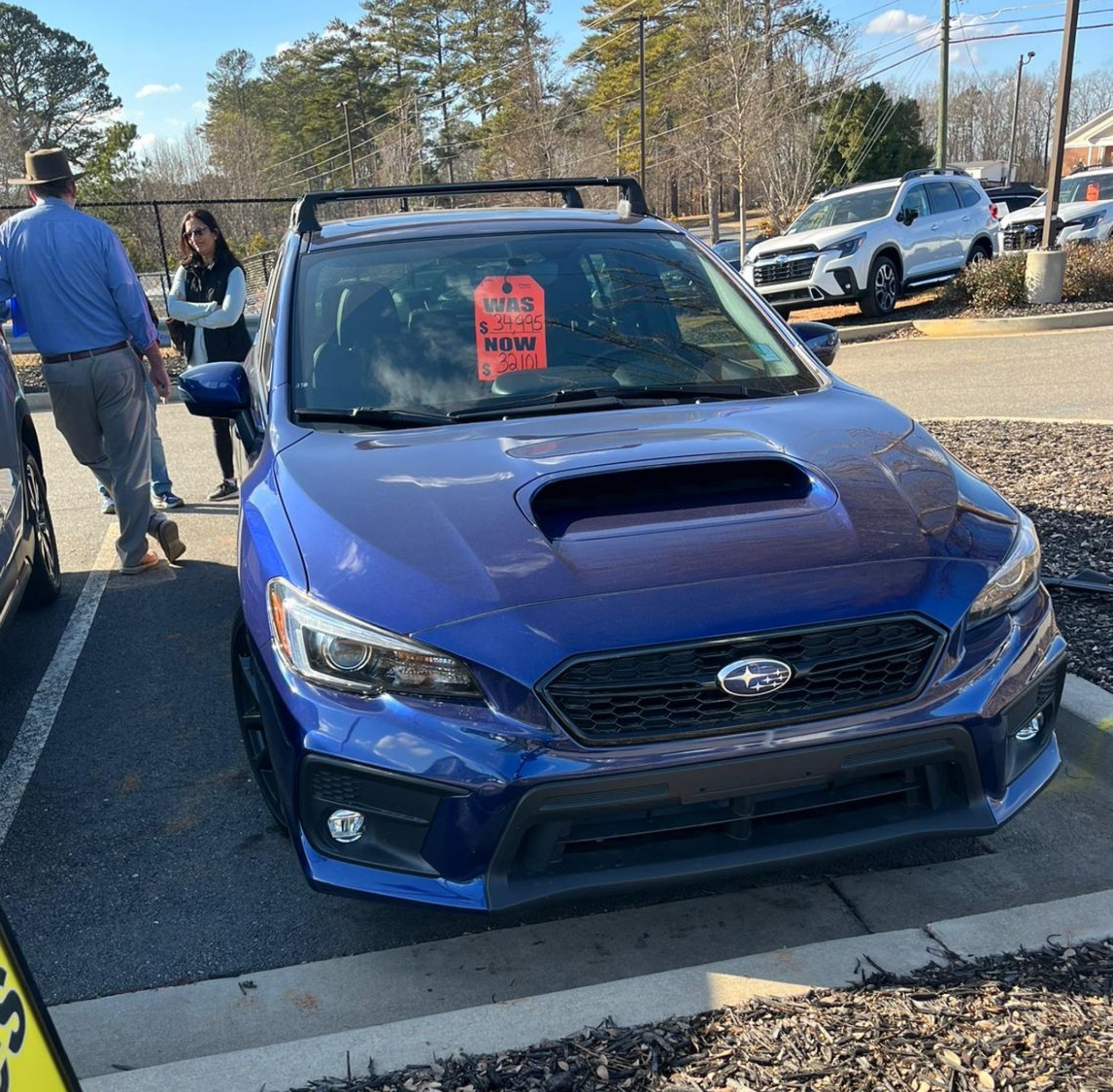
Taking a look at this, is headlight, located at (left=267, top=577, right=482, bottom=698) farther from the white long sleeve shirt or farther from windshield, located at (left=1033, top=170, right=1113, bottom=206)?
windshield, located at (left=1033, top=170, right=1113, bottom=206)

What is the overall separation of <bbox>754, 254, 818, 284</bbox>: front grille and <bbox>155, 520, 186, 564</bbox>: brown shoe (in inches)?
444

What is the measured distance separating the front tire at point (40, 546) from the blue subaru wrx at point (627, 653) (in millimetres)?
2554

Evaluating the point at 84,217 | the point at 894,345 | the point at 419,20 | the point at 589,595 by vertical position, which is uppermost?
the point at 419,20

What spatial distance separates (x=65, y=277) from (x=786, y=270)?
11.8 m

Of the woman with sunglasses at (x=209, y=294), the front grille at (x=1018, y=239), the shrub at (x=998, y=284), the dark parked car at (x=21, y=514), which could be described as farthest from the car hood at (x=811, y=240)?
the dark parked car at (x=21, y=514)

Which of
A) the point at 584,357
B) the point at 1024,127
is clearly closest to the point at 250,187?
the point at 584,357

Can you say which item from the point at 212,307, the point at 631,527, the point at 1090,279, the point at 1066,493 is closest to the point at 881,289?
the point at 1090,279

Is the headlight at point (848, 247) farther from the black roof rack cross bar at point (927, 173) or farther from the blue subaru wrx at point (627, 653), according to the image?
the blue subaru wrx at point (627, 653)

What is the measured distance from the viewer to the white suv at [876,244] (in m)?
14.9

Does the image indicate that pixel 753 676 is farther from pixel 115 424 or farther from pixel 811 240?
pixel 811 240

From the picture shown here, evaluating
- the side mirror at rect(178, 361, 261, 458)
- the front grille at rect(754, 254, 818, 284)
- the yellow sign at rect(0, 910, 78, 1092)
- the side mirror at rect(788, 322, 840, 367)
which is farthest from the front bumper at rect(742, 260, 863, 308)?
the yellow sign at rect(0, 910, 78, 1092)

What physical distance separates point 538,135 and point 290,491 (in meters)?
38.0

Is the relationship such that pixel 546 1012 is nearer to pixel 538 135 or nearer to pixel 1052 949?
pixel 1052 949

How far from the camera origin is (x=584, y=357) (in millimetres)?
3523
